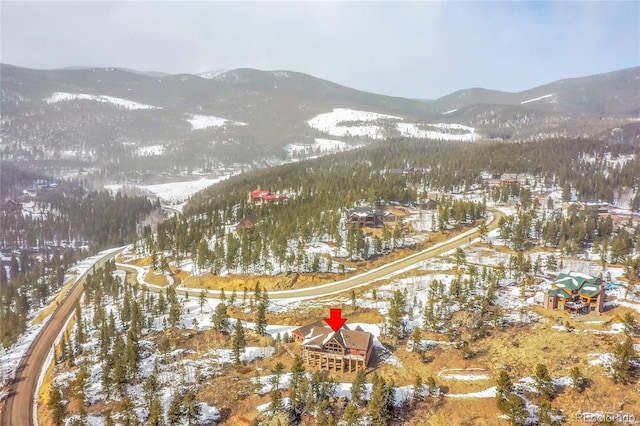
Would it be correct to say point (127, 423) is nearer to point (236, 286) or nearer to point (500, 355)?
point (236, 286)

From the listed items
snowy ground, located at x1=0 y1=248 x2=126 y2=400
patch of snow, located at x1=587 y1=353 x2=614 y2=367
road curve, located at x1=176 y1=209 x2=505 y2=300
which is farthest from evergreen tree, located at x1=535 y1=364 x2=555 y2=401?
snowy ground, located at x1=0 y1=248 x2=126 y2=400

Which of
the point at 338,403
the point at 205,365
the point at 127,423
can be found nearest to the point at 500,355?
the point at 338,403

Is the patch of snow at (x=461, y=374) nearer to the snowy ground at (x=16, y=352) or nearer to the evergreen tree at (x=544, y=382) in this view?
the evergreen tree at (x=544, y=382)

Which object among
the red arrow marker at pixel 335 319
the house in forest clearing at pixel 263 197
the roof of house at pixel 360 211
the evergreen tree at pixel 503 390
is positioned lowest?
the evergreen tree at pixel 503 390

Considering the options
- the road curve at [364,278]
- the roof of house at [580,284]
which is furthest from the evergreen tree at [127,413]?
the roof of house at [580,284]

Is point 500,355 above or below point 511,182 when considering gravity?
below

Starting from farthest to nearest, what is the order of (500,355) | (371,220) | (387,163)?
(387,163) < (371,220) < (500,355)

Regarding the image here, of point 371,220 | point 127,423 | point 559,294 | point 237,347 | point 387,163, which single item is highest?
point 387,163
